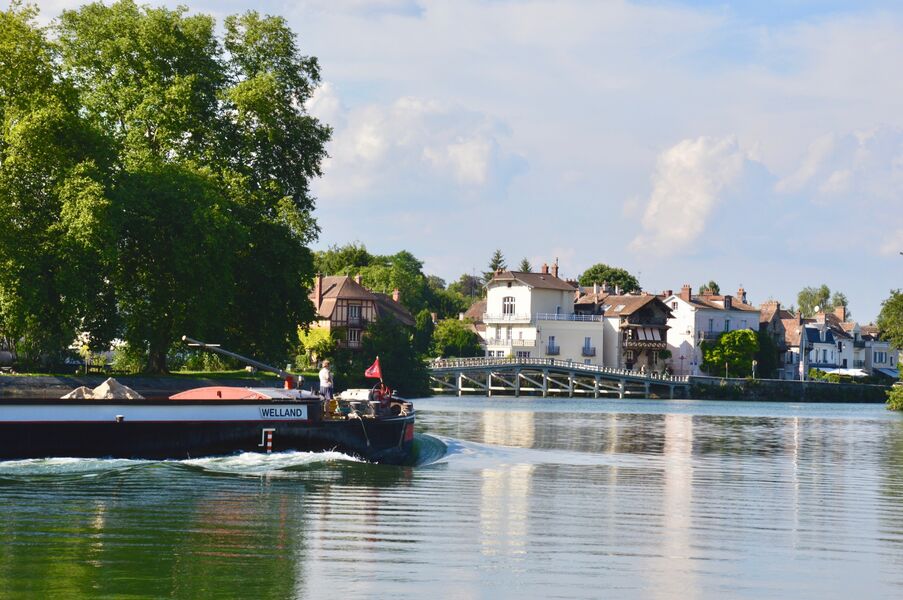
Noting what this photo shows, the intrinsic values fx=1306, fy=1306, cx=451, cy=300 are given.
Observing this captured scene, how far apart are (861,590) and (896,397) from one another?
7289 cm

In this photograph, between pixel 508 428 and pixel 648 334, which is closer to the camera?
pixel 508 428

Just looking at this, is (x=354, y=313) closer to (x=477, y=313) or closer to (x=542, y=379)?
(x=542, y=379)

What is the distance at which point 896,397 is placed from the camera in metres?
84.4

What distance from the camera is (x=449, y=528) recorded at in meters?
19.3

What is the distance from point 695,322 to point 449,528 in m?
112

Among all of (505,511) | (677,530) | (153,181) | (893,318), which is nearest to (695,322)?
(893,318)

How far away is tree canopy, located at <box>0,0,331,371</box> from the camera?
151 feet

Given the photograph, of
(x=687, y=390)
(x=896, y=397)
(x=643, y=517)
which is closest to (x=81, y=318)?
(x=643, y=517)

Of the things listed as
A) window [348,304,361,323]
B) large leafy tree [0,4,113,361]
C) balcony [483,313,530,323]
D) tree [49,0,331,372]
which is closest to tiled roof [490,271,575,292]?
balcony [483,313,530,323]

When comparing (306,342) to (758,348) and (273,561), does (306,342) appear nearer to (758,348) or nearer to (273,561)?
(758,348)

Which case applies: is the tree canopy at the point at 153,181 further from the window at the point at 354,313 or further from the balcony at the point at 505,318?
the balcony at the point at 505,318

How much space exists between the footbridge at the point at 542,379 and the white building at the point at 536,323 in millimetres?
5559

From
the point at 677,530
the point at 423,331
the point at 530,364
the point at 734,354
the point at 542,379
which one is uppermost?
the point at 423,331

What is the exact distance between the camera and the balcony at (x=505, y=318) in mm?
120000
